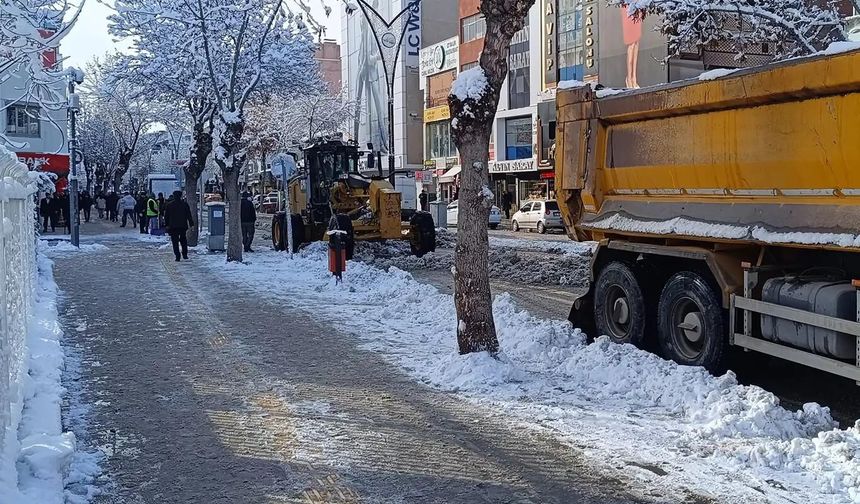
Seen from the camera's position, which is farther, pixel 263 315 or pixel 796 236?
pixel 263 315

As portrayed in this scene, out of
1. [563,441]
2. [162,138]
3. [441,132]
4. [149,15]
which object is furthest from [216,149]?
[162,138]

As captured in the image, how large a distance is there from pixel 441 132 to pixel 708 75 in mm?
54171

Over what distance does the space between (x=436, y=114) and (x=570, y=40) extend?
17852mm

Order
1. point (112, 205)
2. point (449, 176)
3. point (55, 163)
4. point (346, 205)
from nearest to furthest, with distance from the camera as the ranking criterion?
point (346, 205) → point (55, 163) → point (112, 205) → point (449, 176)

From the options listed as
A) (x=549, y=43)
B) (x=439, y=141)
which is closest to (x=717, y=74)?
(x=549, y=43)

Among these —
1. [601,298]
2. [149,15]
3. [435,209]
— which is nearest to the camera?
[601,298]

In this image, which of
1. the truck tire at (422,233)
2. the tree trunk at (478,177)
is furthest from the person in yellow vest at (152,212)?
the tree trunk at (478,177)

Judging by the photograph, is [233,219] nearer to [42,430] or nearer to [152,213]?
[152,213]

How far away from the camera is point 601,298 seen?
32.1 feet

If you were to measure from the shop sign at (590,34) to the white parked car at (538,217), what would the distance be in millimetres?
8627

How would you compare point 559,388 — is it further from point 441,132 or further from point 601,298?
point 441,132

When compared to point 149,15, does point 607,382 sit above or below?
below

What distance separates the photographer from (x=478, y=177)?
28.0 feet

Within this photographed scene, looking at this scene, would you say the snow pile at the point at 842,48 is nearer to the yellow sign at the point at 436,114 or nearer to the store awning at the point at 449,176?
the store awning at the point at 449,176
